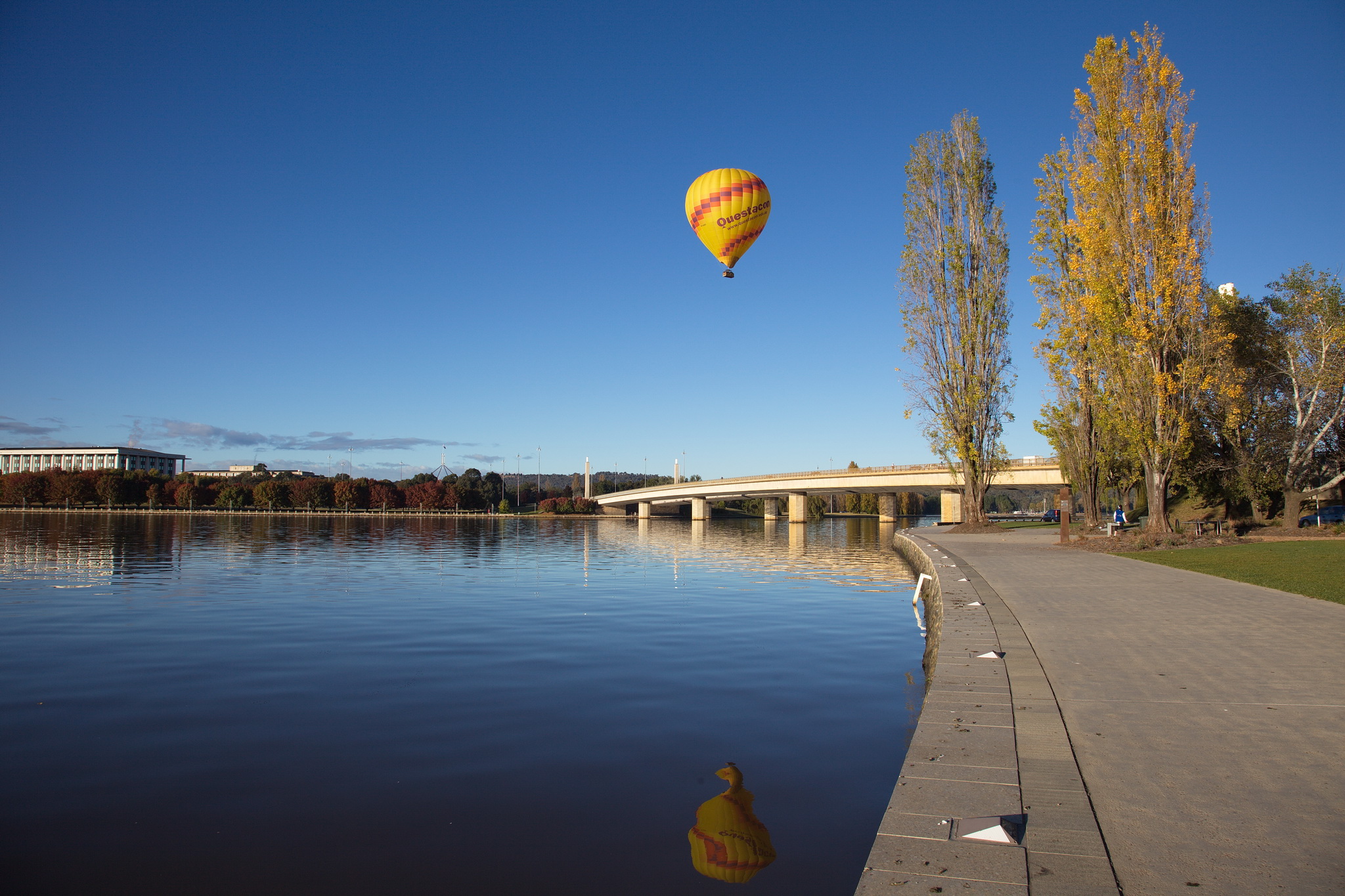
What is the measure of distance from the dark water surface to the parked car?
29.2 m

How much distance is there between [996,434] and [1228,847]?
43000 mm

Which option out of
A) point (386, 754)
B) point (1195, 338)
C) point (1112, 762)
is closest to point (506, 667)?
point (386, 754)

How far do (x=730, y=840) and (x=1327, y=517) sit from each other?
4664 cm

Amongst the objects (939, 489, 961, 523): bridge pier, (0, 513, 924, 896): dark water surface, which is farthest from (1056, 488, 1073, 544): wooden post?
(939, 489, 961, 523): bridge pier

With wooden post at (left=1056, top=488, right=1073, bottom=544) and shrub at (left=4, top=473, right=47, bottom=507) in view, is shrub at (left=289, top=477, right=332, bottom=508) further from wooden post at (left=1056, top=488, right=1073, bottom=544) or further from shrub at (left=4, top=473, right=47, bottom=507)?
wooden post at (left=1056, top=488, right=1073, bottom=544)

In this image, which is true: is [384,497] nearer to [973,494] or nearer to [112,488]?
[112,488]

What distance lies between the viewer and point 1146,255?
2952 centimetres

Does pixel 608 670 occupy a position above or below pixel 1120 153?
below

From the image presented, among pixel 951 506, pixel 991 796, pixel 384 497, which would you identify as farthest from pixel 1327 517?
pixel 384 497

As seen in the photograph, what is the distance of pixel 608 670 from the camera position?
1214 cm

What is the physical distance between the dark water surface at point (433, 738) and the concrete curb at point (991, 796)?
34.4 inches

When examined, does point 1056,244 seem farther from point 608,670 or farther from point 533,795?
point 533,795

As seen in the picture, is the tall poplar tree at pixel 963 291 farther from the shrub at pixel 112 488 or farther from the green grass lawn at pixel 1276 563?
the shrub at pixel 112 488

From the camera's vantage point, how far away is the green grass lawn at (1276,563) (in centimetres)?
1562
